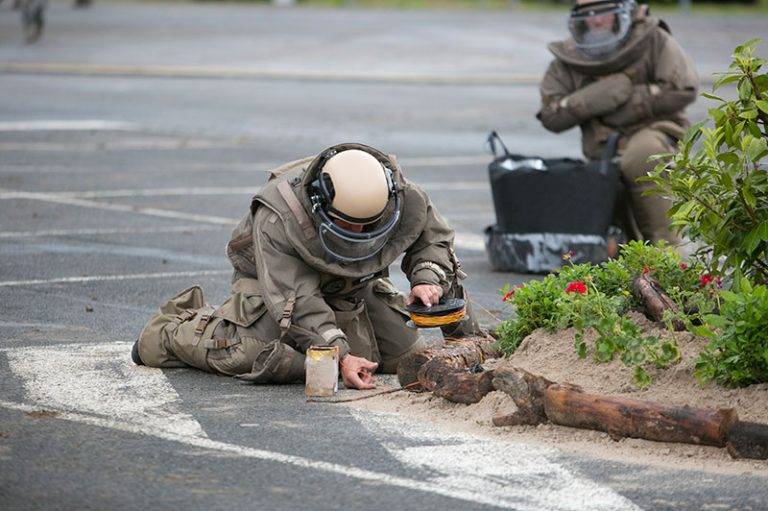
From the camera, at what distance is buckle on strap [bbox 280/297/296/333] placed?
273 inches

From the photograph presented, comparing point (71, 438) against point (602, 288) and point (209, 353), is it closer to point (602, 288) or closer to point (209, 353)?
point (209, 353)

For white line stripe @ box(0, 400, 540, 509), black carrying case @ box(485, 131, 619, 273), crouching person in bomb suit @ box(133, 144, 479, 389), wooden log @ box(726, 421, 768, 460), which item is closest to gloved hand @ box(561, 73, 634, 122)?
black carrying case @ box(485, 131, 619, 273)

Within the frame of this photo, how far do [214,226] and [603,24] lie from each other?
144 inches

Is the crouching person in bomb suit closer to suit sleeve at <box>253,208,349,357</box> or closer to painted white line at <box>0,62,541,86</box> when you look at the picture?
suit sleeve at <box>253,208,349,357</box>

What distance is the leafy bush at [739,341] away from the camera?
20.1 ft

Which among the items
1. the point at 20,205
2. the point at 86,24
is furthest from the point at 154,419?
the point at 86,24

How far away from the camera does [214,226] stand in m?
12.4

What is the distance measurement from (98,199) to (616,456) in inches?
341

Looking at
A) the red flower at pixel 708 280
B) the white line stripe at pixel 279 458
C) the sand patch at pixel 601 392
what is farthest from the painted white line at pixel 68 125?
the red flower at pixel 708 280

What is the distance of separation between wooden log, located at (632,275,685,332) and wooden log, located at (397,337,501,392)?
0.74m

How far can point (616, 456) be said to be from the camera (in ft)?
19.7

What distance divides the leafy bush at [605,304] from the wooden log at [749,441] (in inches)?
23.4

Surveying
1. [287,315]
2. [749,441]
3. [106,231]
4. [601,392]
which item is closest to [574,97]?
[106,231]

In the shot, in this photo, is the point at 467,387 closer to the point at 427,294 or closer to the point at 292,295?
the point at 427,294
